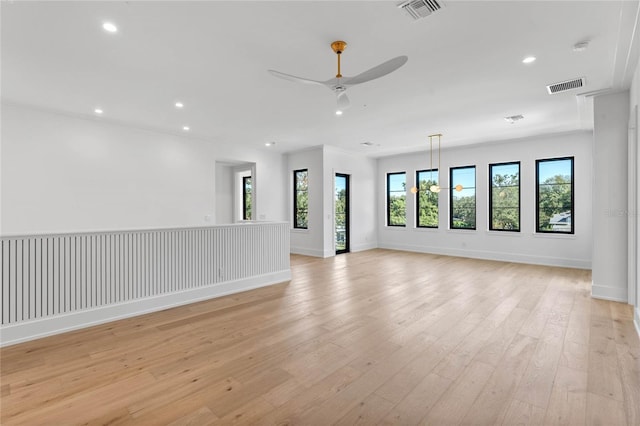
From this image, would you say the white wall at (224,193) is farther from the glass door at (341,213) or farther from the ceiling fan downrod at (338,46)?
the ceiling fan downrod at (338,46)

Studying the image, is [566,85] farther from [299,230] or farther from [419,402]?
[299,230]

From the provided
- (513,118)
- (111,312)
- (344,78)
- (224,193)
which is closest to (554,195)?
(513,118)

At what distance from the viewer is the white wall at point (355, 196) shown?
27.4 ft

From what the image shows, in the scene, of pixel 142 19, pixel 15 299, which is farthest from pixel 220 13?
pixel 15 299

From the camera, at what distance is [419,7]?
2.52 meters

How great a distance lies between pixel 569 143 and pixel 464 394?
6.93 meters

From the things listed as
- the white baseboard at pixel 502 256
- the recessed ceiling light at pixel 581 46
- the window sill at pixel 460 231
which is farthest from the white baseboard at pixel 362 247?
the recessed ceiling light at pixel 581 46

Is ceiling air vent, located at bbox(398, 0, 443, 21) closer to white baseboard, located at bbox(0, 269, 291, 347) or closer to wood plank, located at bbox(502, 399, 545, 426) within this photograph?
wood plank, located at bbox(502, 399, 545, 426)

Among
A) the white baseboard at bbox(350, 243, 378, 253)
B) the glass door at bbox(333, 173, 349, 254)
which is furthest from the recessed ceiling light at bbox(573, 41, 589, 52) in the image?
the white baseboard at bbox(350, 243, 378, 253)

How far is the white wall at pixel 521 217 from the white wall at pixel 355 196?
1.96 feet

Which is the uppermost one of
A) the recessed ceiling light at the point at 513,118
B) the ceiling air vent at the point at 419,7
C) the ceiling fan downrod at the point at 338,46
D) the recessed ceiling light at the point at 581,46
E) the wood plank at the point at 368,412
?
the recessed ceiling light at the point at 513,118

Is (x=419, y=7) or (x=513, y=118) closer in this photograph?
(x=419, y=7)

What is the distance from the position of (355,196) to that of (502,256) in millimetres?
3999

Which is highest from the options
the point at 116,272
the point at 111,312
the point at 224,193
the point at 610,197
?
the point at 224,193
